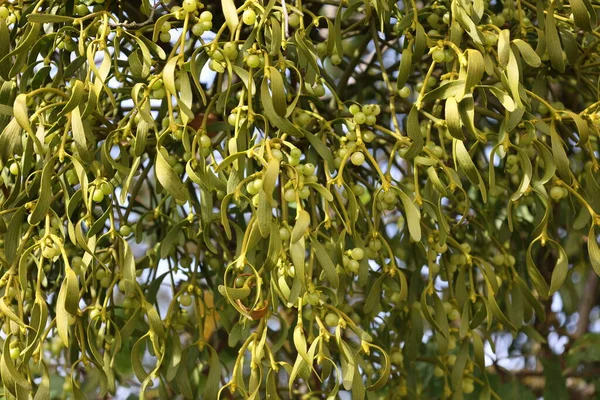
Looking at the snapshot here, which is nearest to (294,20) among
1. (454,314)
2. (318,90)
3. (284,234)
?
(318,90)

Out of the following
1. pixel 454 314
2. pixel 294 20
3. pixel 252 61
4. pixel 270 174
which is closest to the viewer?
pixel 270 174

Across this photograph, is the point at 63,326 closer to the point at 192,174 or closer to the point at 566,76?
the point at 192,174

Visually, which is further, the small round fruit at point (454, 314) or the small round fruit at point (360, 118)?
the small round fruit at point (454, 314)

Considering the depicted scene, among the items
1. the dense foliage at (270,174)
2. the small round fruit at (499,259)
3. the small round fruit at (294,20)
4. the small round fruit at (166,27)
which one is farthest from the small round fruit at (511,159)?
the small round fruit at (166,27)

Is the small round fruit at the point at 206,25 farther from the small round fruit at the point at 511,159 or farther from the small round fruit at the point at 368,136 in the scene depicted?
the small round fruit at the point at 511,159

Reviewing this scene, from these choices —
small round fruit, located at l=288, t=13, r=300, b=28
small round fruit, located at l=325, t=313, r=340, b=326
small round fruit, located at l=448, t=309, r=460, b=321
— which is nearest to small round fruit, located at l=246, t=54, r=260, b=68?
small round fruit, located at l=288, t=13, r=300, b=28

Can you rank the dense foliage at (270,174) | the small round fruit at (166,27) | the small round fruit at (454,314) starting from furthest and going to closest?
the small round fruit at (454,314), the small round fruit at (166,27), the dense foliage at (270,174)

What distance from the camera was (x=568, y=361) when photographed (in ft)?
4.28

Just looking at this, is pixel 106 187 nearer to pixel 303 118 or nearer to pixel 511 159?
pixel 303 118

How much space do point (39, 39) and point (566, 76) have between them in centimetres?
57

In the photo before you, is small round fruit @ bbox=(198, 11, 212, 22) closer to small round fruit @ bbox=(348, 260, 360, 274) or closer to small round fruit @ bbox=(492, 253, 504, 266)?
small round fruit @ bbox=(348, 260, 360, 274)

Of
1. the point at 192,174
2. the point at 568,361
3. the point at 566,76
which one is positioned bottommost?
the point at 568,361

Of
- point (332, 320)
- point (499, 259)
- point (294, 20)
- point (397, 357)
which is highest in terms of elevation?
point (294, 20)

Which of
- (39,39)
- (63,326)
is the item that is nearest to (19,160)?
(39,39)
